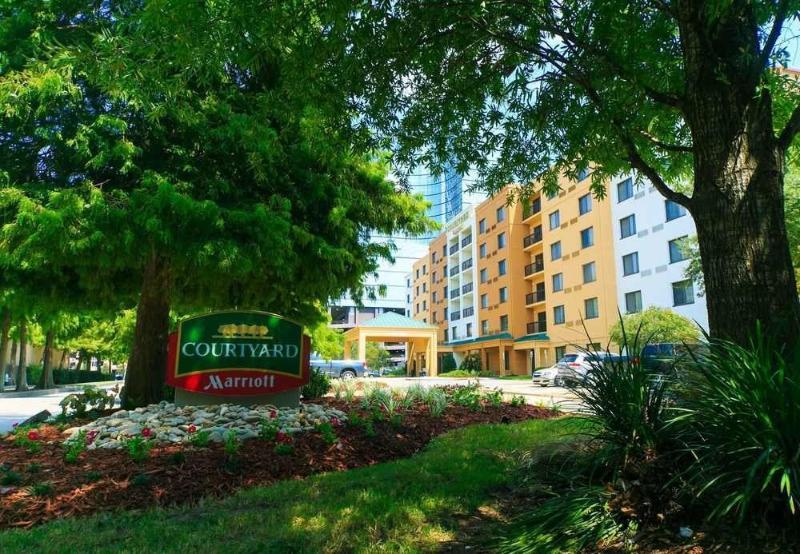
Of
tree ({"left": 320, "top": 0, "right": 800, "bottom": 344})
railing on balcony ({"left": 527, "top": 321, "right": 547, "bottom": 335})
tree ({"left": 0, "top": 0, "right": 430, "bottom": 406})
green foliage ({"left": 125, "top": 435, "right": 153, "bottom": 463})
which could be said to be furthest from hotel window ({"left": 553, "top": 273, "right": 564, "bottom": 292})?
green foliage ({"left": 125, "top": 435, "right": 153, "bottom": 463})

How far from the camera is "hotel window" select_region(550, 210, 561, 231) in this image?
43.4m

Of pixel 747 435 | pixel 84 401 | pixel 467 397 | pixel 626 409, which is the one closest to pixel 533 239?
pixel 467 397

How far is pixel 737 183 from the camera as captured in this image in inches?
154

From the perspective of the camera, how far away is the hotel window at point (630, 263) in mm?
34406

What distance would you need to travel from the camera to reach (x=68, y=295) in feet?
33.0

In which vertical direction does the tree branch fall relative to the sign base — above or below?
above

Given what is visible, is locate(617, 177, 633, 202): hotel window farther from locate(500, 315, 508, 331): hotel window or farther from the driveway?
locate(500, 315, 508, 331): hotel window

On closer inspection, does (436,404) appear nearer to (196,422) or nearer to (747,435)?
(196,422)

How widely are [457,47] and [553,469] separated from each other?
4.37 meters

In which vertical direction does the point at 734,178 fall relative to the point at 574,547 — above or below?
above

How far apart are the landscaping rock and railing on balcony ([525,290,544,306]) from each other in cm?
4121

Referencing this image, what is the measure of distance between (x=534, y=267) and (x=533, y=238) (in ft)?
8.37

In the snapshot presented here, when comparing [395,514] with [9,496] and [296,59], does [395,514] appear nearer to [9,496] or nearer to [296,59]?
[9,496]

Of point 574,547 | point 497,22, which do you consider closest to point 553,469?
point 574,547
